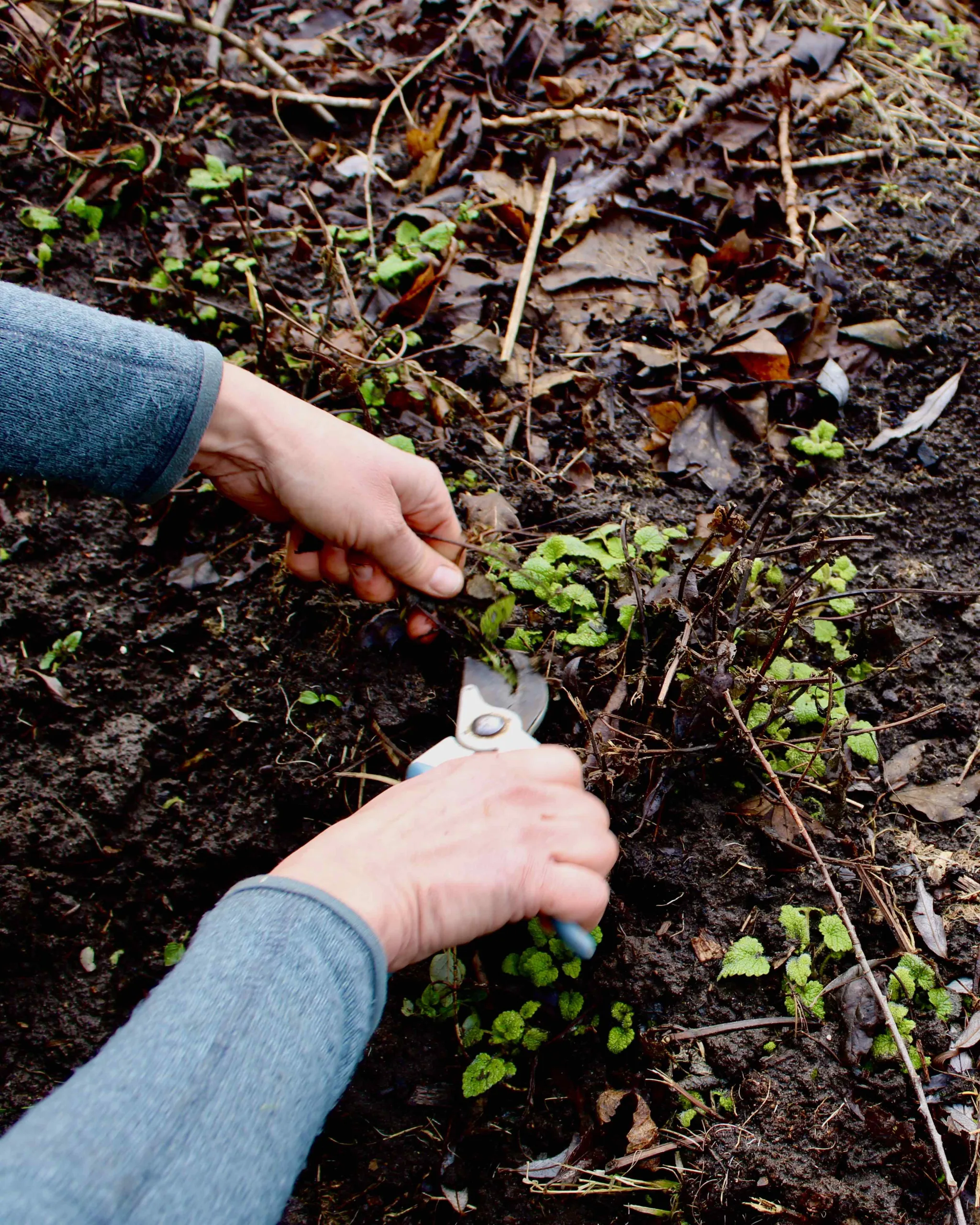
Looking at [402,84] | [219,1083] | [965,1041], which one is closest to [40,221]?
[402,84]

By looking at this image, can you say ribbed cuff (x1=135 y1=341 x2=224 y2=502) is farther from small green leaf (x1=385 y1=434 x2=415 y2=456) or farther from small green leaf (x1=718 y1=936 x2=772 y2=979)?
small green leaf (x1=718 y1=936 x2=772 y2=979)

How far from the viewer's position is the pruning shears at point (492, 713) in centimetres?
203

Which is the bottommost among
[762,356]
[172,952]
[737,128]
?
[172,952]

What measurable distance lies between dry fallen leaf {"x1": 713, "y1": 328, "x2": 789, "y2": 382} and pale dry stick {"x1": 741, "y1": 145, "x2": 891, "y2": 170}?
1013 mm

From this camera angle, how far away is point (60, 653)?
97.3 inches

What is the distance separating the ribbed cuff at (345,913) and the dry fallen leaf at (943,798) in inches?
56.3

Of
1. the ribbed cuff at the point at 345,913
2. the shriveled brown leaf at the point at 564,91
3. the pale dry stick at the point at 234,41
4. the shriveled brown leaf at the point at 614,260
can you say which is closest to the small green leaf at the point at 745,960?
the ribbed cuff at the point at 345,913

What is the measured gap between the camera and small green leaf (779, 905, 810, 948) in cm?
194

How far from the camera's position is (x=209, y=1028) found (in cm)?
127

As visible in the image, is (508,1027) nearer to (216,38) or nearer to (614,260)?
(614,260)

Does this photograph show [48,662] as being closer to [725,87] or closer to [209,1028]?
[209,1028]

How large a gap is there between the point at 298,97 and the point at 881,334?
267 cm

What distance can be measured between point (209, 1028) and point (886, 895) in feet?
5.18

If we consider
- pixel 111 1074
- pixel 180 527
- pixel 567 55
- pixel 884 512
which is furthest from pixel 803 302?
pixel 111 1074
